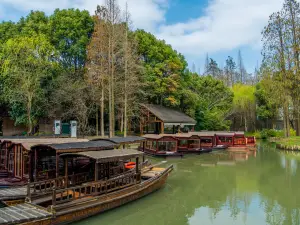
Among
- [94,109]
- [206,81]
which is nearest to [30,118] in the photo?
[94,109]

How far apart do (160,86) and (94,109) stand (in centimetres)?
785

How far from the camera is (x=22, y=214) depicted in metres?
6.59

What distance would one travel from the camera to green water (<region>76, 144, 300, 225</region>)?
8.49 m

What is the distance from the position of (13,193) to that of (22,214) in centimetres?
188

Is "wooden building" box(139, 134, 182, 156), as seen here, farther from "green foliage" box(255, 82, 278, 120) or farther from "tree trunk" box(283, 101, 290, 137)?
"green foliage" box(255, 82, 278, 120)

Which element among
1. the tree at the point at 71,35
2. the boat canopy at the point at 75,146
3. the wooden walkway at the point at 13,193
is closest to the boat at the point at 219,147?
the tree at the point at 71,35

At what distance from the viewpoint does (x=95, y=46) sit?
22.7 meters

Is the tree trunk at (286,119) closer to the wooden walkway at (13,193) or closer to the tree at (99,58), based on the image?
the tree at (99,58)

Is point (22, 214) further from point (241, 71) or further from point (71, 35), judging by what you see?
A: point (241, 71)

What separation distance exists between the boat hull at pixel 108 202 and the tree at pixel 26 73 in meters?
16.1

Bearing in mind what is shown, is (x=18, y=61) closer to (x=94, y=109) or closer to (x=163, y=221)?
(x=94, y=109)

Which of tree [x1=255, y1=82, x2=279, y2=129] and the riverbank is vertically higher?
tree [x1=255, y1=82, x2=279, y2=129]

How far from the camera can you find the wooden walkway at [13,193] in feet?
25.2

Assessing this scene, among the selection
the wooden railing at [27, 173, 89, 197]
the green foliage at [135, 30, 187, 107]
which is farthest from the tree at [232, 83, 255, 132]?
the wooden railing at [27, 173, 89, 197]
